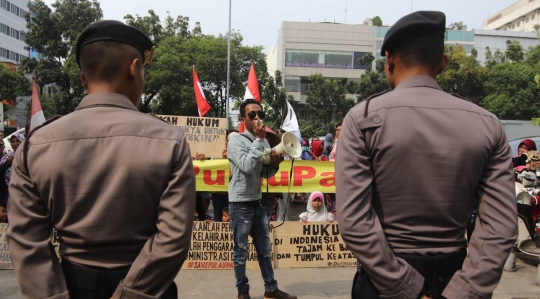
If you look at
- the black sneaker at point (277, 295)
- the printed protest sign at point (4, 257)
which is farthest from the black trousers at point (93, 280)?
the printed protest sign at point (4, 257)

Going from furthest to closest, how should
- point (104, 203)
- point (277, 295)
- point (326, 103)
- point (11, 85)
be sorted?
1. point (326, 103)
2. point (11, 85)
3. point (277, 295)
4. point (104, 203)

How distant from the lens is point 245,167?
449cm

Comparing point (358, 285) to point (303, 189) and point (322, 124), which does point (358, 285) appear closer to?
point (303, 189)

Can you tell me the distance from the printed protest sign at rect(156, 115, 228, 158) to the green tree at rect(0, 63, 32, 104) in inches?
1492

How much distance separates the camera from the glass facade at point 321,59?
5944 cm

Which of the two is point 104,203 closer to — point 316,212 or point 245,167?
point 245,167

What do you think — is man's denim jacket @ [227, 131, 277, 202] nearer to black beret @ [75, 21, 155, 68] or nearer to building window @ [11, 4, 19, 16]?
black beret @ [75, 21, 155, 68]

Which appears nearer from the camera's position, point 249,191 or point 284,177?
point 249,191

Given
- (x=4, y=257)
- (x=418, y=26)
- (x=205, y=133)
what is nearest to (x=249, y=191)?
(x=418, y=26)

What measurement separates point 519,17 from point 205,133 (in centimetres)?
10016

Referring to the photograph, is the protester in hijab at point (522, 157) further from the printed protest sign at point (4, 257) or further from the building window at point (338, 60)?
the building window at point (338, 60)

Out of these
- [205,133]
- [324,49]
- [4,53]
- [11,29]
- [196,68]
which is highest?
[11,29]

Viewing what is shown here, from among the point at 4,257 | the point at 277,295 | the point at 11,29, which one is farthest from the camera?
the point at 11,29

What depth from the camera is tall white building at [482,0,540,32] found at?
86.4 metres
